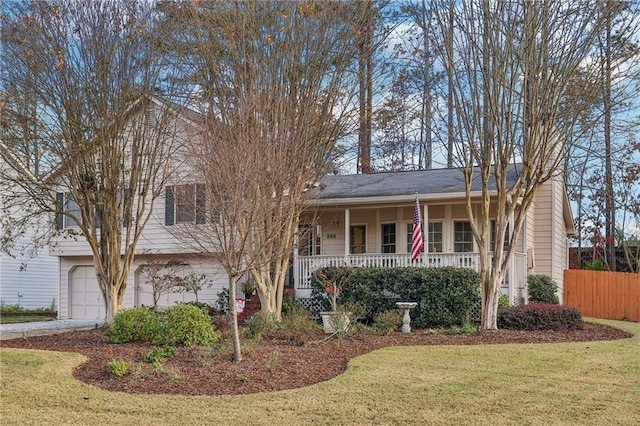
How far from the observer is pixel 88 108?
14062 millimetres

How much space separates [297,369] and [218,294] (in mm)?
9885

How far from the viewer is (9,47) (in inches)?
539

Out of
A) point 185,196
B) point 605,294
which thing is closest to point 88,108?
point 185,196

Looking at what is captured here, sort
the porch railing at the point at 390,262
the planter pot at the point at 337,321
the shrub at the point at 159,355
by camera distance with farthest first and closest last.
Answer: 1. the porch railing at the point at 390,262
2. the planter pot at the point at 337,321
3. the shrub at the point at 159,355

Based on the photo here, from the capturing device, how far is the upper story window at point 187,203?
11.6 meters

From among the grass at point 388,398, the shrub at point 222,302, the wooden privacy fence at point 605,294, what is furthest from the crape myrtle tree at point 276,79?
the wooden privacy fence at point 605,294

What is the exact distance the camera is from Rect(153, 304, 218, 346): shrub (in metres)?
11.6

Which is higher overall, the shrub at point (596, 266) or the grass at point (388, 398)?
the shrub at point (596, 266)

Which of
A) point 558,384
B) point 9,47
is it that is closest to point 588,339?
point 558,384

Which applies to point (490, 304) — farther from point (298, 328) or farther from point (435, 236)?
point (435, 236)

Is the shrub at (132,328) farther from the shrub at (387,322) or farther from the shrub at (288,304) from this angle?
the shrub at (288,304)

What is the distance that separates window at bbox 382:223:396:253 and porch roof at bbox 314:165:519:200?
4.11 feet

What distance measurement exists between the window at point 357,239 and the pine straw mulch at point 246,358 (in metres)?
6.00

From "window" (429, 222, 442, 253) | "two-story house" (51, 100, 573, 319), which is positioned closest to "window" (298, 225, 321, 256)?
"two-story house" (51, 100, 573, 319)
